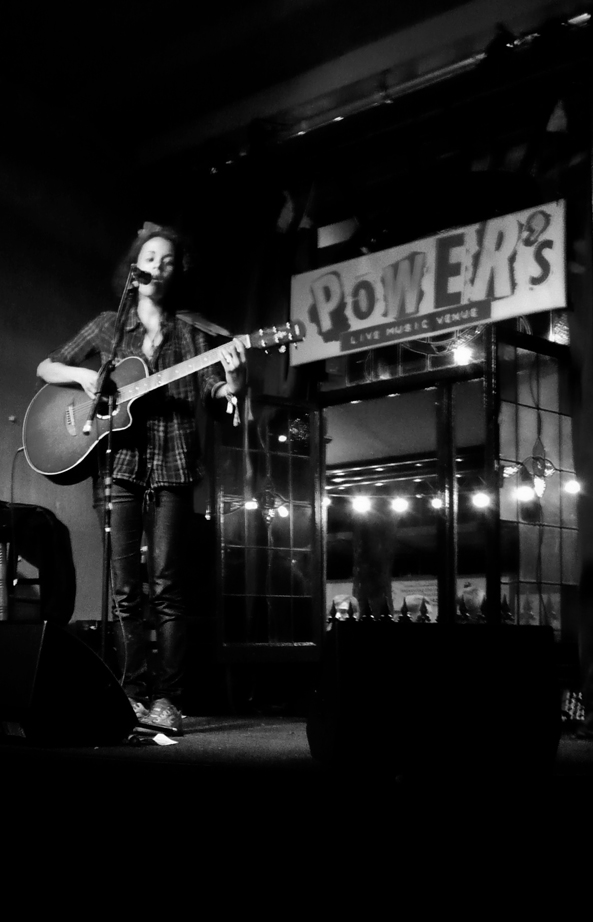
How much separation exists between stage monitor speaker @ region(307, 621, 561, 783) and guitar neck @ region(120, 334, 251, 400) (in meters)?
1.33

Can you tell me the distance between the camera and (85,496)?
5168 mm

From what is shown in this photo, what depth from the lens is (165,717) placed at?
133 inches

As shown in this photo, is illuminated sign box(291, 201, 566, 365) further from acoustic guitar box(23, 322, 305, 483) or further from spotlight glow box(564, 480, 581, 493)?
acoustic guitar box(23, 322, 305, 483)

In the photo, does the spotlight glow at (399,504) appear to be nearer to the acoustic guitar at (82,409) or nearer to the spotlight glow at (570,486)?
the spotlight glow at (570,486)

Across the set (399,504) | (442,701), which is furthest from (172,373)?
(399,504)

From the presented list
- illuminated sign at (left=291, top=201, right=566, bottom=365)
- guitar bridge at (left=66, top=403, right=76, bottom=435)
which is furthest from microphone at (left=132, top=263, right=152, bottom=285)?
illuminated sign at (left=291, top=201, right=566, bottom=365)

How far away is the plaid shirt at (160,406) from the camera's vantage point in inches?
137

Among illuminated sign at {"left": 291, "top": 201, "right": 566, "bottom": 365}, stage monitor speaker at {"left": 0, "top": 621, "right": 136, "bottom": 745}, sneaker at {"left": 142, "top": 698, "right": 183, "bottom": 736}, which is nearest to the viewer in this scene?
stage monitor speaker at {"left": 0, "top": 621, "right": 136, "bottom": 745}

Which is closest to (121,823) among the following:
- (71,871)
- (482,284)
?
(71,871)

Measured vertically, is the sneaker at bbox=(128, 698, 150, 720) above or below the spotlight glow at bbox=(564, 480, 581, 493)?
below

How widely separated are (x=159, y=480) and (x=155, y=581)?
0.35 metres

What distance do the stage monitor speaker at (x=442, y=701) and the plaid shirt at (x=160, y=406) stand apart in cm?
126

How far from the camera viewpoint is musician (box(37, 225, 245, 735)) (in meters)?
3.42

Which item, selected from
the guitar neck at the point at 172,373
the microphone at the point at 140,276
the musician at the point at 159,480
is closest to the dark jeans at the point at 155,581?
the musician at the point at 159,480
